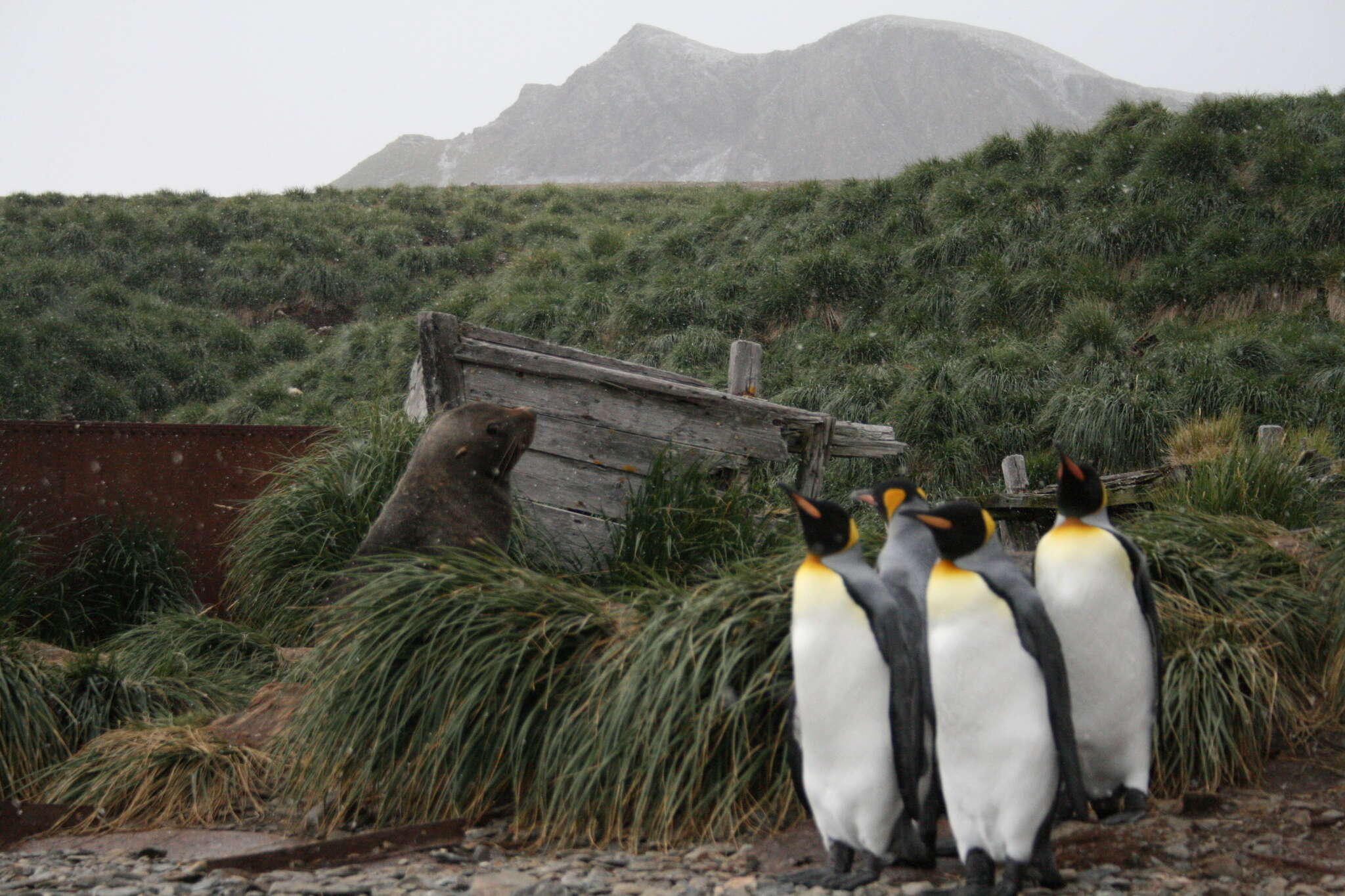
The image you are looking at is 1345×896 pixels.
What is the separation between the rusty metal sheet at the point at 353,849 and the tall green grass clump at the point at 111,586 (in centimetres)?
293

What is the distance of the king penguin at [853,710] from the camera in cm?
253

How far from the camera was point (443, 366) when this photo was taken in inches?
207

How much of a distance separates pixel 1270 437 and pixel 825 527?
4988mm

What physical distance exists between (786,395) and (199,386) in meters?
9.09

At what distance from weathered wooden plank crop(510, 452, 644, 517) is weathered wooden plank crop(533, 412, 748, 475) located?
4 centimetres

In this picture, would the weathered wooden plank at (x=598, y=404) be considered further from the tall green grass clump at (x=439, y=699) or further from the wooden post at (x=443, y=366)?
the tall green grass clump at (x=439, y=699)

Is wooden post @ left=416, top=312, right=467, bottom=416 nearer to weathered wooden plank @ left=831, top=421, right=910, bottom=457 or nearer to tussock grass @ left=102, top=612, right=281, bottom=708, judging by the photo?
tussock grass @ left=102, top=612, right=281, bottom=708

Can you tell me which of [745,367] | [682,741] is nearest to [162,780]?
[682,741]

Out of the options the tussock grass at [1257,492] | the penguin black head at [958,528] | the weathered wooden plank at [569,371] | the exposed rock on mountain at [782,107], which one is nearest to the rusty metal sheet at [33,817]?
the weathered wooden plank at [569,371]

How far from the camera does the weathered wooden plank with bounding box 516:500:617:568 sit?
5.14 meters

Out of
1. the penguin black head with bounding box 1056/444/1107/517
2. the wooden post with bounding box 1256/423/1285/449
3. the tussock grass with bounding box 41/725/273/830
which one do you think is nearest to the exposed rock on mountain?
the wooden post with bounding box 1256/423/1285/449

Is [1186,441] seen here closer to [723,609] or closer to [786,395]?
[786,395]

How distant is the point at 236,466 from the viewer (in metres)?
6.57

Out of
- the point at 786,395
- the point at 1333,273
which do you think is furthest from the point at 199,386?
the point at 1333,273
